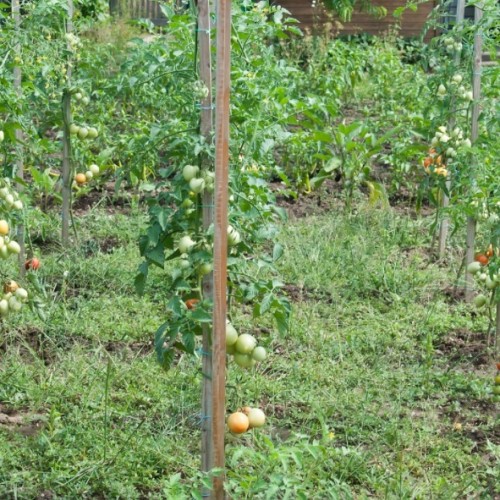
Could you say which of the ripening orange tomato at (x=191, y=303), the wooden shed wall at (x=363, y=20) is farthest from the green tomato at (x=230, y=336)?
the wooden shed wall at (x=363, y=20)

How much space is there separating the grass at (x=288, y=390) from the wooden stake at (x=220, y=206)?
192mm

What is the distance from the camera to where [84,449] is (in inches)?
155

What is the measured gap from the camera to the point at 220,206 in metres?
3.03

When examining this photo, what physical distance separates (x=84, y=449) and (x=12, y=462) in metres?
0.28

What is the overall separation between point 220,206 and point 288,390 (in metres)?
1.76

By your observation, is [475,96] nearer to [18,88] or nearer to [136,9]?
[18,88]

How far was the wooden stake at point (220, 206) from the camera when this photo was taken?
2971mm

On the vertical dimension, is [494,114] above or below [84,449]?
above

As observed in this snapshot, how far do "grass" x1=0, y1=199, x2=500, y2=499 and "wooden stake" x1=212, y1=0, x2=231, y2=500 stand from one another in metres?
0.19

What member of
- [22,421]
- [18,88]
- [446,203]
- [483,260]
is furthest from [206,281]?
[446,203]

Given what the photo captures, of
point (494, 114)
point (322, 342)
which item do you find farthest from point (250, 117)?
point (494, 114)

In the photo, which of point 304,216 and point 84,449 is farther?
point 304,216

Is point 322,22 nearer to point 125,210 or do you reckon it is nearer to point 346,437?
point 125,210

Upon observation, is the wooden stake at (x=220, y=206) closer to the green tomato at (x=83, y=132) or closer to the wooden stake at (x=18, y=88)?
the wooden stake at (x=18, y=88)
